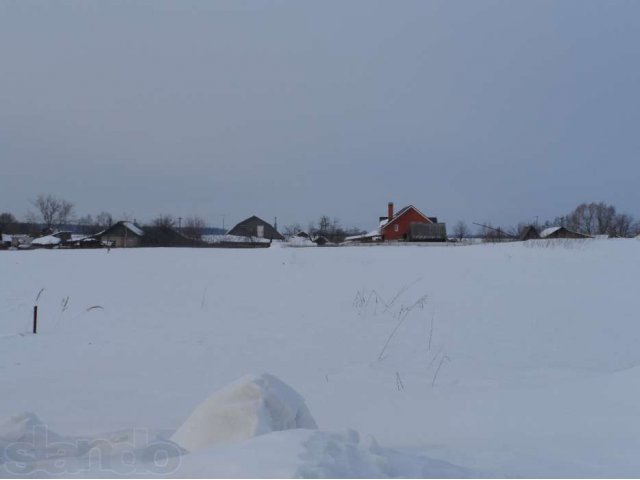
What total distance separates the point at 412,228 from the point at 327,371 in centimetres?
4045

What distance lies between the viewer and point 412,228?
45938 mm

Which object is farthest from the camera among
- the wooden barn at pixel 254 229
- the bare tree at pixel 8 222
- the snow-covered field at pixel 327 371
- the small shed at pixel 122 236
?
the bare tree at pixel 8 222

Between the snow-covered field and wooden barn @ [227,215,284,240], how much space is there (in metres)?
46.9

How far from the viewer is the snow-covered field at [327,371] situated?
2.90 metres

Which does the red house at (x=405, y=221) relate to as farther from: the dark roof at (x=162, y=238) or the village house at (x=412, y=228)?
the dark roof at (x=162, y=238)

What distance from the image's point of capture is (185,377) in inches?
241

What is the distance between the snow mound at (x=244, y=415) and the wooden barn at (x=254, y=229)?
196 ft

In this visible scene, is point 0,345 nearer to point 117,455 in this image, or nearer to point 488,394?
point 117,455

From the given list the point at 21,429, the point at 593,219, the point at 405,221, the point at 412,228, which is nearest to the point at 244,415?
the point at 21,429

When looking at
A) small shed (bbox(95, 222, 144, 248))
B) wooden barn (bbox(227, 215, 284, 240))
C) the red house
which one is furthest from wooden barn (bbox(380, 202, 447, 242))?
small shed (bbox(95, 222, 144, 248))

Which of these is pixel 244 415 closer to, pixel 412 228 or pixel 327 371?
pixel 327 371

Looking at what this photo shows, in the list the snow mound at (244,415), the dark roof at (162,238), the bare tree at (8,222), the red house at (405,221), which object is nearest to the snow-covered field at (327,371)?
the snow mound at (244,415)

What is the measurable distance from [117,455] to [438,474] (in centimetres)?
188

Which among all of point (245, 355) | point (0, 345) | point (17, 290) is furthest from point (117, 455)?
point (17, 290)
